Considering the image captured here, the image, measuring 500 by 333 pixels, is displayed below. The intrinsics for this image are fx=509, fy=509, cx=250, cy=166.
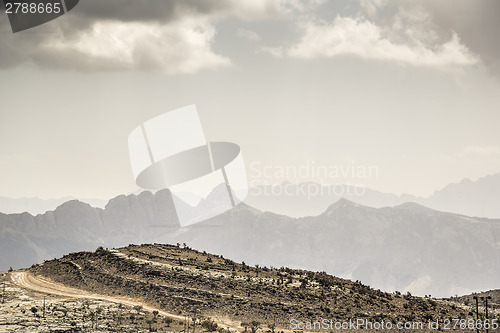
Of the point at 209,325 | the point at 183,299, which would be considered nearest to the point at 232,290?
the point at 183,299

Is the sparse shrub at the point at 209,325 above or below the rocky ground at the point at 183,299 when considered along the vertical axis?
below

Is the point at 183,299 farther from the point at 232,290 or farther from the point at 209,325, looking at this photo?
the point at 209,325

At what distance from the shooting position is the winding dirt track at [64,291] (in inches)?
2844

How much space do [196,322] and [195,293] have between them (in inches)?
373

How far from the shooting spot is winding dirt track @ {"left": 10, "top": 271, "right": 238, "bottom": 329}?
72250 mm

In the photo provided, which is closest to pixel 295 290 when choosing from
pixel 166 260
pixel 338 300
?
pixel 338 300

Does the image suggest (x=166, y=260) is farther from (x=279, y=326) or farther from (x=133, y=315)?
(x=279, y=326)

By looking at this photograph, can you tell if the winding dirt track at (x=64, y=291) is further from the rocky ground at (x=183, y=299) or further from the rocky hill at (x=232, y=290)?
the rocky hill at (x=232, y=290)

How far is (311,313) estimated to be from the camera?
2911 inches

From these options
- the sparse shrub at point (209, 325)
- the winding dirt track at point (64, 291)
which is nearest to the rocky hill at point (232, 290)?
the winding dirt track at point (64, 291)

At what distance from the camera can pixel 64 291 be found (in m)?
82.6

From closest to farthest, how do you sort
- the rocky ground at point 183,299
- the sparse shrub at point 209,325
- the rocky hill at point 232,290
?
the sparse shrub at point 209,325 → the rocky ground at point 183,299 → the rocky hill at point 232,290

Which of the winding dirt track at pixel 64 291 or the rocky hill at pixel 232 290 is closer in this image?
the winding dirt track at pixel 64 291

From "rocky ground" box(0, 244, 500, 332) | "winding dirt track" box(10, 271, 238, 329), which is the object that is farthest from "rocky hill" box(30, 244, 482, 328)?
"winding dirt track" box(10, 271, 238, 329)
